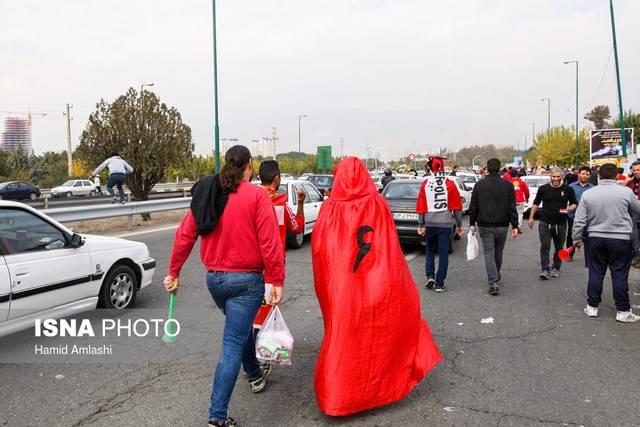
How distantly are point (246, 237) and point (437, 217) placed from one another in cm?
472

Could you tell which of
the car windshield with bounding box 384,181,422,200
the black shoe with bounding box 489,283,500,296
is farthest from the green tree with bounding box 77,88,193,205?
the black shoe with bounding box 489,283,500,296

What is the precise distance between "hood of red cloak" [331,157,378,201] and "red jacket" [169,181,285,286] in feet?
2.21

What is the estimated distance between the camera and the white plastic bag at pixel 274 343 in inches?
144

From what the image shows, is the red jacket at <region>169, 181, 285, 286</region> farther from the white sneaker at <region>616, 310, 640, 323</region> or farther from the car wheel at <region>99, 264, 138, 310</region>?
the white sneaker at <region>616, 310, 640, 323</region>

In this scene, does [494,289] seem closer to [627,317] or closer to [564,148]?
[627,317]

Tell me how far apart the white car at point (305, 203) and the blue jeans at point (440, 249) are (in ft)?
12.6

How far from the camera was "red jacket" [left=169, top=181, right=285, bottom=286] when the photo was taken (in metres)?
3.38

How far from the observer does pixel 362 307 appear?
364 centimetres

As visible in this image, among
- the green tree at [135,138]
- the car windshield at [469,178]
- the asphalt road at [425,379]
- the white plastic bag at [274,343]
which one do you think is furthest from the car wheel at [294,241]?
the car windshield at [469,178]

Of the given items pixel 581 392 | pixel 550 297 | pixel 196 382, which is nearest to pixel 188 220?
pixel 196 382

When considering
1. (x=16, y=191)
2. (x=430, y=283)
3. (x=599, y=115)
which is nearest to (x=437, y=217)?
(x=430, y=283)

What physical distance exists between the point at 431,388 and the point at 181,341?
8.41ft

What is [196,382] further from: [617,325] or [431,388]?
[617,325]

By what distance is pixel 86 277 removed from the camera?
5.73 meters
